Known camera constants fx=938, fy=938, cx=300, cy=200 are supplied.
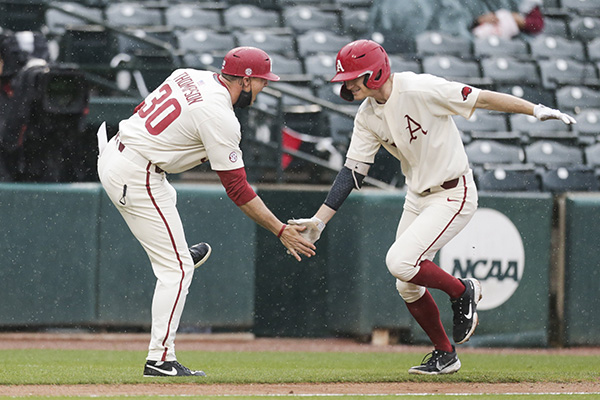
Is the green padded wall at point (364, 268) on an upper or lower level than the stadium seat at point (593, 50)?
lower

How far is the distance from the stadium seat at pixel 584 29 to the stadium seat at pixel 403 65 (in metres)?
2.88

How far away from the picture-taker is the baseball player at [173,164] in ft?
15.7

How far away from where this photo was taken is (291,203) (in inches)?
303

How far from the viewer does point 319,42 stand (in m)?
10.8

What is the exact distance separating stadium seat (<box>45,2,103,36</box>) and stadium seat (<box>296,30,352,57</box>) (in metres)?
2.28

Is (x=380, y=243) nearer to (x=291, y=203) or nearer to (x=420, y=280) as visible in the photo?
(x=291, y=203)

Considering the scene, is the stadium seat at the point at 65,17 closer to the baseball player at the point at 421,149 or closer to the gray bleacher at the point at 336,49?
the gray bleacher at the point at 336,49

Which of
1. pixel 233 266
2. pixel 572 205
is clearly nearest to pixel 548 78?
pixel 572 205

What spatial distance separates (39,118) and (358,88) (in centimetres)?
359

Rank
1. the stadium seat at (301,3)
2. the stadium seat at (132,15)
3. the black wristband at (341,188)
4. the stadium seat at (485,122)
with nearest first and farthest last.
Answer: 1. the black wristband at (341,188)
2. the stadium seat at (485,122)
3. the stadium seat at (132,15)
4. the stadium seat at (301,3)

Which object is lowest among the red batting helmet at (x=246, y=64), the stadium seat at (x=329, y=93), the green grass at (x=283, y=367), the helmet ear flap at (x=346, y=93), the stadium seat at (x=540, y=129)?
the green grass at (x=283, y=367)

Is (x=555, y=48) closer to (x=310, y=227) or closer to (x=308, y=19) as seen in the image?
(x=308, y=19)

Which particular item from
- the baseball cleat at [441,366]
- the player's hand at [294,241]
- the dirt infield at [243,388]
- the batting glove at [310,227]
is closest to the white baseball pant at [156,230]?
the dirt infield at [243,388]

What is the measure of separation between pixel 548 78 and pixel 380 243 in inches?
168
